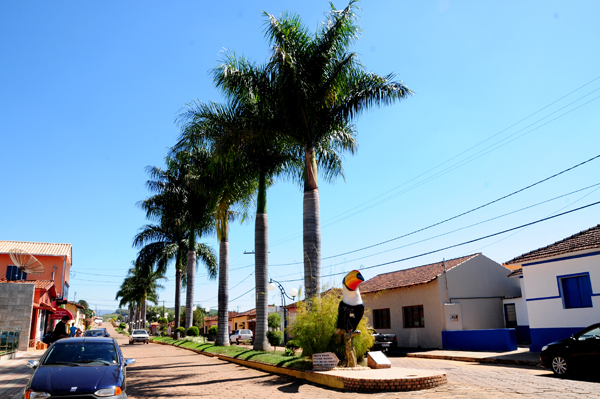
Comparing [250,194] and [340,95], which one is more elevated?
[340,95]

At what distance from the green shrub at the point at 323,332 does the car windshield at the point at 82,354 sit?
653 centimetres

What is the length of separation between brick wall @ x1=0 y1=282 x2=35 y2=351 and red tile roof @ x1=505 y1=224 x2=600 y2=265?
89.2 ft

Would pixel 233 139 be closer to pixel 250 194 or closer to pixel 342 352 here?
pixel 250 194

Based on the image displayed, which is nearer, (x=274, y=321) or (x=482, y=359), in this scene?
(x=482, y=359)

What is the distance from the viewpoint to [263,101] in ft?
56.3

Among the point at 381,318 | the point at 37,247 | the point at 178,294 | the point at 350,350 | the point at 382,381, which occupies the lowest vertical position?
the point at 382,381

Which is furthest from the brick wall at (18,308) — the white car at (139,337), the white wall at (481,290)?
the white wall at (481,290)

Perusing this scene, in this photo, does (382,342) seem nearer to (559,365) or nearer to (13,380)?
(559,365)

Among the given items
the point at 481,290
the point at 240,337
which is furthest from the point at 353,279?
the point at 240,337

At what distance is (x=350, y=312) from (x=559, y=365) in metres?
6.00

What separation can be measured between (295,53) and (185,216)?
2123 centimetres

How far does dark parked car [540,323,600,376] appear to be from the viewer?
11695 mm

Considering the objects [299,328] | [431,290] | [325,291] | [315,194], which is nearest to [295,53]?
[315,194]

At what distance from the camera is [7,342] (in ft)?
69.5
